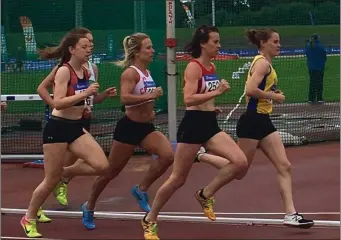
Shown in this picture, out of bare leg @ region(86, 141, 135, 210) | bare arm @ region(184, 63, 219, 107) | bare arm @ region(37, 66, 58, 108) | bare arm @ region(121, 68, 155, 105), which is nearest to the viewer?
bare arm @ region(184, 63, 219, 107)

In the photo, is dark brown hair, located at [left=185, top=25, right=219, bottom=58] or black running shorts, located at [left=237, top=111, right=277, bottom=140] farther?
black running shorts, located at [left=237, top=111, right=277, bottom=140]

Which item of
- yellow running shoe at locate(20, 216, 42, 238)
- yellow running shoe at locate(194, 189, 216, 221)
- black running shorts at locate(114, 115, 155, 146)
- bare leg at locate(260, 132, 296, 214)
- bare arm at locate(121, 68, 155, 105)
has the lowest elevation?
yellow running shoe at locate(20, 216, 42, 238)

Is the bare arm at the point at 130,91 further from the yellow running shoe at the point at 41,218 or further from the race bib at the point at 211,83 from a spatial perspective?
the yellow running shoe at the point at 41,218

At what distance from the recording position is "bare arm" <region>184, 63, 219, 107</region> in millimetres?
7469

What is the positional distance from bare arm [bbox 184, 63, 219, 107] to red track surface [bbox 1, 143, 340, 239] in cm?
130

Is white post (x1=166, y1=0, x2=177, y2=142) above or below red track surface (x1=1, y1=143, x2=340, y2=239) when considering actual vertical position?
above

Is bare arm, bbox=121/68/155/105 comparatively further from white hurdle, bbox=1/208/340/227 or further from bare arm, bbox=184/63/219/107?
white hurdle, bbox=1/208/340/227

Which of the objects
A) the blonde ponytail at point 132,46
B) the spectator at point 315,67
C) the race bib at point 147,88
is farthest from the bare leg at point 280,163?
the spectator at point 315,67

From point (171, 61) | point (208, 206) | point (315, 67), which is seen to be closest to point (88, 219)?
point (208, 206)

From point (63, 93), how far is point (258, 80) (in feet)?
6.08

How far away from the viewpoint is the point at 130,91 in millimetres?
7965

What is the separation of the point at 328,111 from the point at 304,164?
255 inches

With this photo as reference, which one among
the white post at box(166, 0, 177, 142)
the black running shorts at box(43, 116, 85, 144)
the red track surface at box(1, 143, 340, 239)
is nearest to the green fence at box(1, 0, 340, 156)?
the white post at box(166, 0, 177, 142)

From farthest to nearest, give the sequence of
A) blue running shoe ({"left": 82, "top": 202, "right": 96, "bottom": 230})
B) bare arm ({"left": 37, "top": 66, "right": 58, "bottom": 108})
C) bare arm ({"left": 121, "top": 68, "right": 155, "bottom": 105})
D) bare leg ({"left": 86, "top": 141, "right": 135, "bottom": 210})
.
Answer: blue running shoe ({"left": 82, "top": 202, "right": 96, "bottom": 230}), bare leg ({"left": 86, "top": 141, "right": 135, "bottom": 210}), bare arm ({"left": 37, "top": 66, "right": 58, "bottom": 108}), bare arm ({"left": 121, "top": 68, "right": 155, "bottom": 105})
